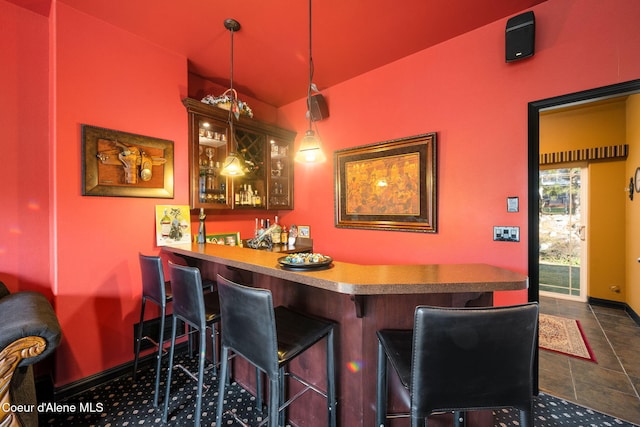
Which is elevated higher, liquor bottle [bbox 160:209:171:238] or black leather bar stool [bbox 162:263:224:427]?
liquor bottle [bbox 160:209:171:238]

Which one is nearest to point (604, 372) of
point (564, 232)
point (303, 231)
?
point (564, 232)

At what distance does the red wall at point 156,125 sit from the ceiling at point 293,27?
150mm

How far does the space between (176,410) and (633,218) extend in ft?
17.5

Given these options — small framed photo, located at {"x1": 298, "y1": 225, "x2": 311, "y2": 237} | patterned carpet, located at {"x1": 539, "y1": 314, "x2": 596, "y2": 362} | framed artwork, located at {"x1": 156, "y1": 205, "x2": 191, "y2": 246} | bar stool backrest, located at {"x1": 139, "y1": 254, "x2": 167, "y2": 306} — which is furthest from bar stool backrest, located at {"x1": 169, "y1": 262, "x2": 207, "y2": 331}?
patterned carpet, located at {"x1": 539, "y1": 314, "x2": 596, "y2": 362}

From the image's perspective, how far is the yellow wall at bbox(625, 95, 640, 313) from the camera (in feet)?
10.6

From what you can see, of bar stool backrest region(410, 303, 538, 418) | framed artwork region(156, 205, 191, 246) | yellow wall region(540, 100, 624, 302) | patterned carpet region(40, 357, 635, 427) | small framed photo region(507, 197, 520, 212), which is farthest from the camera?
yellow wall region(540, 100, 624, 302)

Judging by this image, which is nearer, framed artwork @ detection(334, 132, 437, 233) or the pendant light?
the pendant light

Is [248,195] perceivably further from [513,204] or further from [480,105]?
[513,204]

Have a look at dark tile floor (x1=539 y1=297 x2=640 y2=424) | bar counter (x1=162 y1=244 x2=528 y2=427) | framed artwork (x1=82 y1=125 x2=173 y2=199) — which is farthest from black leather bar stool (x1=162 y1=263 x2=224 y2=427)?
dark tile floor (x1=539 y1=297 x2=640 y2=424)

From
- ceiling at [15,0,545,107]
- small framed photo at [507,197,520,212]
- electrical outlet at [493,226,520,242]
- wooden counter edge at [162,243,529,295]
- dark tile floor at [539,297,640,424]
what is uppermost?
ceiling at [15,0,545,107]

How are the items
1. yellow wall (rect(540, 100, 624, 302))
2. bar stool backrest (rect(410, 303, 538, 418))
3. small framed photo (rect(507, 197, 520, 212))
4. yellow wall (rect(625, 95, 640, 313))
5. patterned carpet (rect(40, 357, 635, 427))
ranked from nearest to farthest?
bar stool backrest (rect(410, 303, 538, 418)) < patterned carpet (rect(40, 357, 635, 427)) < small framed photo (rect(507, 197, 520, 212)) < yellow wall (rect(625, 95, 640, 313)) < yellow wall (rect(540, 100, 624, 302))

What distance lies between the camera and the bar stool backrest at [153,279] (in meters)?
1.97

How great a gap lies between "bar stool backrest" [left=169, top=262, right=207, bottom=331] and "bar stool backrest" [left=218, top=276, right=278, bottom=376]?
320 millimetres

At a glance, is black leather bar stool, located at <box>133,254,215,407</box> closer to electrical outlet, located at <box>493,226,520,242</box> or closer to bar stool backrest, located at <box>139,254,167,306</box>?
bar stool backrest, located at <box>139,254,167,306</box>
